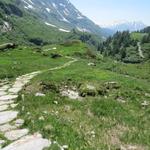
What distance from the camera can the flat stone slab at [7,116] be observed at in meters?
17.0

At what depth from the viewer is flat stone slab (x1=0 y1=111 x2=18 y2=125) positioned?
17000 millimetres

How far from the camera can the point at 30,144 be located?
43.2 ft

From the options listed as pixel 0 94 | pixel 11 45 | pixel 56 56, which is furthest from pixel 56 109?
pixel 11 45

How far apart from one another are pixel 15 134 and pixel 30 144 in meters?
1.83

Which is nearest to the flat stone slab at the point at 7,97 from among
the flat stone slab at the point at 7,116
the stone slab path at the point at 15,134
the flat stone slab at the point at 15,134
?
the stone slab path at the point at 15,134

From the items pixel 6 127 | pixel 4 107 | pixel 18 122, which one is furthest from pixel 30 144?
pixel 4 107

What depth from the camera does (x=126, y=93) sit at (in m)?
25.9

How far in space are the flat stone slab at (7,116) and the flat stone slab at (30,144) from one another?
3.24m

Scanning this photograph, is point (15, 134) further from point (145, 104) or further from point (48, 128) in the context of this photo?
point (145, 104)

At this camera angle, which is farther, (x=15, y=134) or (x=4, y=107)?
(x=4, y=107)

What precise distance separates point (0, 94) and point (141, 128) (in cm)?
1112

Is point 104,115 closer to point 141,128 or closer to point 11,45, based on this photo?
point 141,128

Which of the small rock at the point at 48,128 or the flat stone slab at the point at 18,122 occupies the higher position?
the small rock at the point at 48,128

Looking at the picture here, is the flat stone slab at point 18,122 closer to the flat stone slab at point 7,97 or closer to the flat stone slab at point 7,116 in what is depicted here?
the flat stone slab at point 7,116
